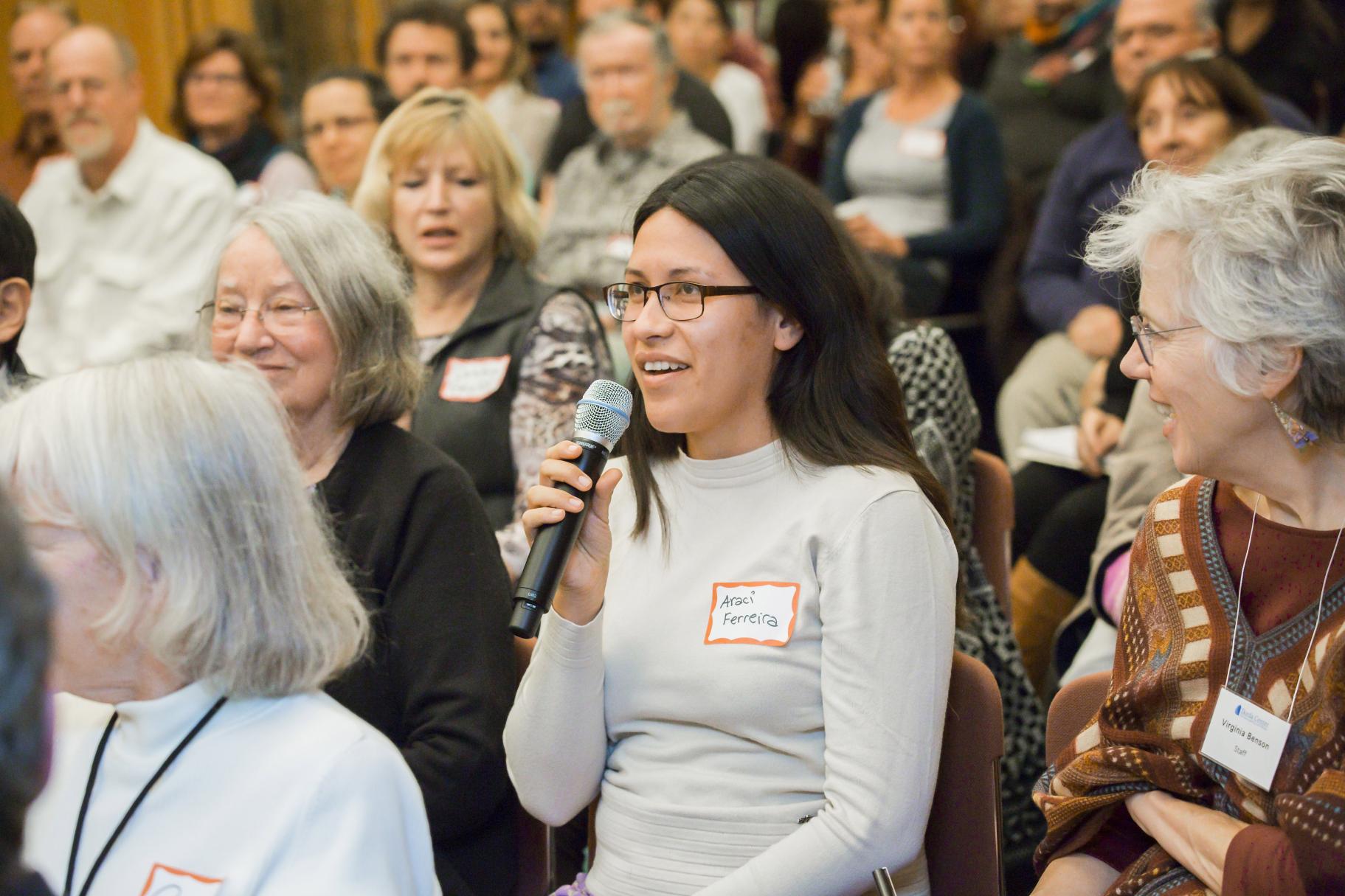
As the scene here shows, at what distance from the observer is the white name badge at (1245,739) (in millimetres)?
1465

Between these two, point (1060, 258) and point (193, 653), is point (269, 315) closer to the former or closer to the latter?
point (193, 653)

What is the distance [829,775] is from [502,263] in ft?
5.79

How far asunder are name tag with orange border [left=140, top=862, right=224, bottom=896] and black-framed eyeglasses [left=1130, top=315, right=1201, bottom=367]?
1.16m

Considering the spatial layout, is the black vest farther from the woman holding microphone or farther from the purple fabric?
the purple fabric

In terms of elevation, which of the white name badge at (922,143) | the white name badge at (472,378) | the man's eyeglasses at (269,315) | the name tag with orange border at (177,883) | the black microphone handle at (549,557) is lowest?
the name tag with orange border at (177,883)

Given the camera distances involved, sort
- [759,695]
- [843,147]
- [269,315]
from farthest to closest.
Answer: [843,147] < [269,315] < [759,695]

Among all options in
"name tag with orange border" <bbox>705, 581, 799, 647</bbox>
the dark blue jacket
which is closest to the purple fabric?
"name tag with orange border" <bbox>705, 581, 799, 647</bbox>

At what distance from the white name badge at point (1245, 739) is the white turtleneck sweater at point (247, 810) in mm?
863

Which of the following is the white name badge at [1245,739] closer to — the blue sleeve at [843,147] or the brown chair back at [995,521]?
the brown chair back at [995,521]

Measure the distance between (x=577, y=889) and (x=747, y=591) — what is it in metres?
0.48

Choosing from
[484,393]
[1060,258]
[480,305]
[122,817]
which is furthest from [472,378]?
[1060,258]

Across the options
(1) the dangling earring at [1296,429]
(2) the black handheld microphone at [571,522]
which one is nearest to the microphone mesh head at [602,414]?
(2) the black handheld microphone at [571,522]

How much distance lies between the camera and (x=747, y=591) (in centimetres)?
180

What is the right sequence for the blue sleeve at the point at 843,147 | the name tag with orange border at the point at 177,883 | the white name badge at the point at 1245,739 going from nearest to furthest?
the name tag with orange border at the point at 177,883
the white name badge at the point at 1245,739
the blue sleeve at the point at 843,147
